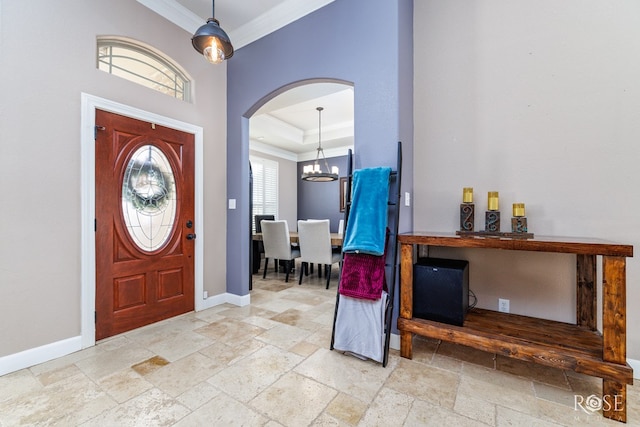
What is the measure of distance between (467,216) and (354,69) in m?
1.58

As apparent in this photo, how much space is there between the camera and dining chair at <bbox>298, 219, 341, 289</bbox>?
13.3 ft

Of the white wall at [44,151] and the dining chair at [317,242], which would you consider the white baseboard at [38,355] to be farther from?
the dining chair at [317,242]

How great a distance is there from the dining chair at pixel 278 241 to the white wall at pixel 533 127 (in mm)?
2345

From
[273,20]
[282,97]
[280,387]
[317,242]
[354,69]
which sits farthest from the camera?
[317,242]

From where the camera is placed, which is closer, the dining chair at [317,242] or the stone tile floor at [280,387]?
the stone tile floor at [280,387]

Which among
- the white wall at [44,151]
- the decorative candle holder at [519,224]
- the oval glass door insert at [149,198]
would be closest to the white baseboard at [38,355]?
the white wall at [44,151]

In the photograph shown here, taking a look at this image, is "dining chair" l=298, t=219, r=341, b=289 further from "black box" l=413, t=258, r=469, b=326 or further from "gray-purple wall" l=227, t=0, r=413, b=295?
"black box" l=413, t=258, r=469, b=326

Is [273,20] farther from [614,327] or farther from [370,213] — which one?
[614,327]

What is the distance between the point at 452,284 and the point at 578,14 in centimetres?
213

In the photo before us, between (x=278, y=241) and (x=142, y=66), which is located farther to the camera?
(x=278, y=241)

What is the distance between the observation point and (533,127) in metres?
2.15

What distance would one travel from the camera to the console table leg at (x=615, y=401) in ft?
4.83

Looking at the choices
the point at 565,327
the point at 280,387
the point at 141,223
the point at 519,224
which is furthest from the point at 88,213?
the point at 565,327

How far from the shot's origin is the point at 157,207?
9.09 feet
